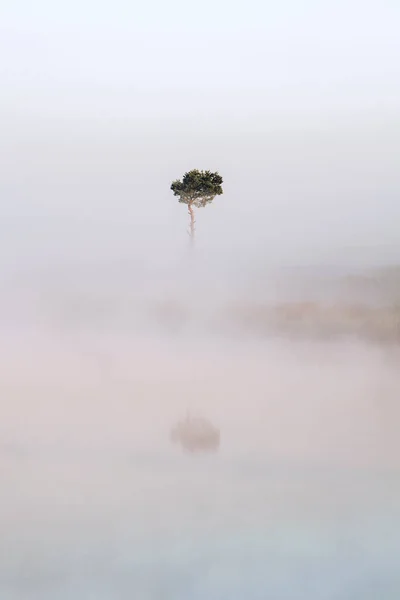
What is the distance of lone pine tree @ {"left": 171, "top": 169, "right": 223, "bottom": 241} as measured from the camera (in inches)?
1864

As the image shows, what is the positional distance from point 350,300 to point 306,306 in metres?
2.29

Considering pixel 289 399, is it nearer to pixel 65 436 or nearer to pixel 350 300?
pixel 65 436

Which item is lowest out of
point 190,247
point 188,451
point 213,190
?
point 188,451

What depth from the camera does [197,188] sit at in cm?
4784

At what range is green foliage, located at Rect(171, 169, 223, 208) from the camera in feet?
155

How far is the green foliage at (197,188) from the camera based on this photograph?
47.4 m

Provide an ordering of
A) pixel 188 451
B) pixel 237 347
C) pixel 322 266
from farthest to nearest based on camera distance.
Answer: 1. pixel 322 266
2. pixel 237 347
3. pixel 188 451

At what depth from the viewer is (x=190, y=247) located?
43969mm

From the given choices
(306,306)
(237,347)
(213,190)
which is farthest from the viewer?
(213,190)

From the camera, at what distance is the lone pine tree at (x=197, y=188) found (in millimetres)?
47344

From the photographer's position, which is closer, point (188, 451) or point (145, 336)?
point (188, 451)

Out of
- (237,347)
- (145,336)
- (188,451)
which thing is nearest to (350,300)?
(237,347)

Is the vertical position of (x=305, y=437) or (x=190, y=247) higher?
(x=190, y=247)

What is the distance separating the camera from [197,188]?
47844 millimetres
